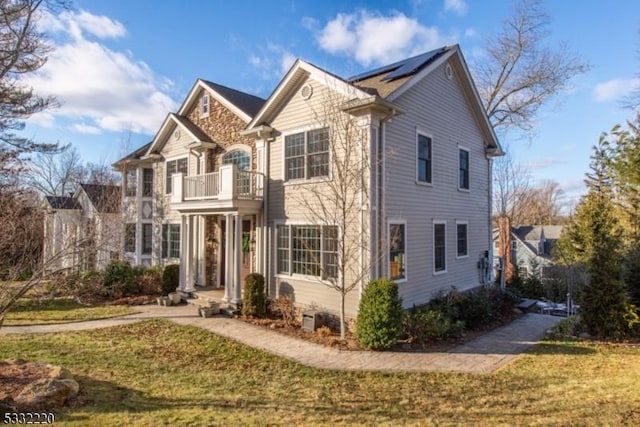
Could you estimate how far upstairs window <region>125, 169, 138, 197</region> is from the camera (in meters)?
19.4

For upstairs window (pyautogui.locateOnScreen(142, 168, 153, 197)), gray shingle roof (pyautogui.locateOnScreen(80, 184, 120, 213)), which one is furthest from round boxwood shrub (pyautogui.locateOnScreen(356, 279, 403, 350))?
gray shingle roof (pyautogui.locateOnScreen(80, 184, 120, 213))

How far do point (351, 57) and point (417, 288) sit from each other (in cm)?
776

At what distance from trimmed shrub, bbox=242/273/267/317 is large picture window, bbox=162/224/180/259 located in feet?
21.4

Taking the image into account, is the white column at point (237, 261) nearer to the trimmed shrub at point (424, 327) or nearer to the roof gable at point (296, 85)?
the roof gable at point (296, 85)

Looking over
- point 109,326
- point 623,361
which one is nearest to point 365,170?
point 623,361

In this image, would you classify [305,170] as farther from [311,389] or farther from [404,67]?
[311,389]

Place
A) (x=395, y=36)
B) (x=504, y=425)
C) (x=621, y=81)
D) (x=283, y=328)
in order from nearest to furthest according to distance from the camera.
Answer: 1. (x=504, y=425)
2. (x=283, y=328)
3. (x=395, y=36)
4. (x=621, y=81)

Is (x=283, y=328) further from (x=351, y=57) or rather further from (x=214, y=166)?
(x=351, y=57)

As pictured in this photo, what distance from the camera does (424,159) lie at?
12.0 m

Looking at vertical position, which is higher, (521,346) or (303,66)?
(303,66)

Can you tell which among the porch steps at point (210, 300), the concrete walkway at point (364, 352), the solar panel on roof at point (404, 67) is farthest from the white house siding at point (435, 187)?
the porch steps at point (210, 300)

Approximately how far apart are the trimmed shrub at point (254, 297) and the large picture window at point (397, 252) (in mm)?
4241

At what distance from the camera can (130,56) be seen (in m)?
15.3

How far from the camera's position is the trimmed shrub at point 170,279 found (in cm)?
1497
